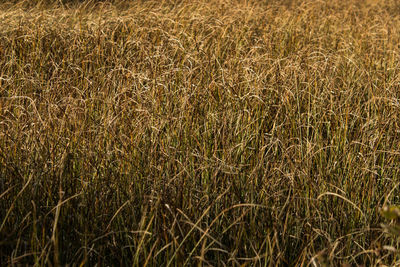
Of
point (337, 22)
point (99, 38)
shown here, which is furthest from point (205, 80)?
point (337, 22)

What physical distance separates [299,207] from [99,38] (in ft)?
7.42

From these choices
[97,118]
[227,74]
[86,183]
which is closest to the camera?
[86,183]

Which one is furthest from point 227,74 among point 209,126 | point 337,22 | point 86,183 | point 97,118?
point 337,22

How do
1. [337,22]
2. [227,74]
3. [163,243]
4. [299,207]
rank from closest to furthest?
[163,243] < [299,207] < [227,74] < [337,22]

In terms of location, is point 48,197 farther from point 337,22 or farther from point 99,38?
point 337,22

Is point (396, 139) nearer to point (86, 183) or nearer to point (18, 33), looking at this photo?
point (86, 183)

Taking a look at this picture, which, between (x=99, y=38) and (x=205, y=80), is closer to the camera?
(x=205, y=80)

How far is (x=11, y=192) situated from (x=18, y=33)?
2240 mm

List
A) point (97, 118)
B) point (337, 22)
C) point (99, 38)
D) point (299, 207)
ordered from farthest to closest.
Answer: point (337, 22), point (99, 38), point (97, 118), point (299, 207)

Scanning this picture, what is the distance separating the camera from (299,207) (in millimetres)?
1943

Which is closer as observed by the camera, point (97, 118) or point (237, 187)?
point (237, 187)

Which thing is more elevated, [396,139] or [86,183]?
[86,183]

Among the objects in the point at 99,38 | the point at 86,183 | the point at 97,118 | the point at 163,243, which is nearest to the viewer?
the point at 163,243

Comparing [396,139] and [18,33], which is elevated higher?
[18,33]
